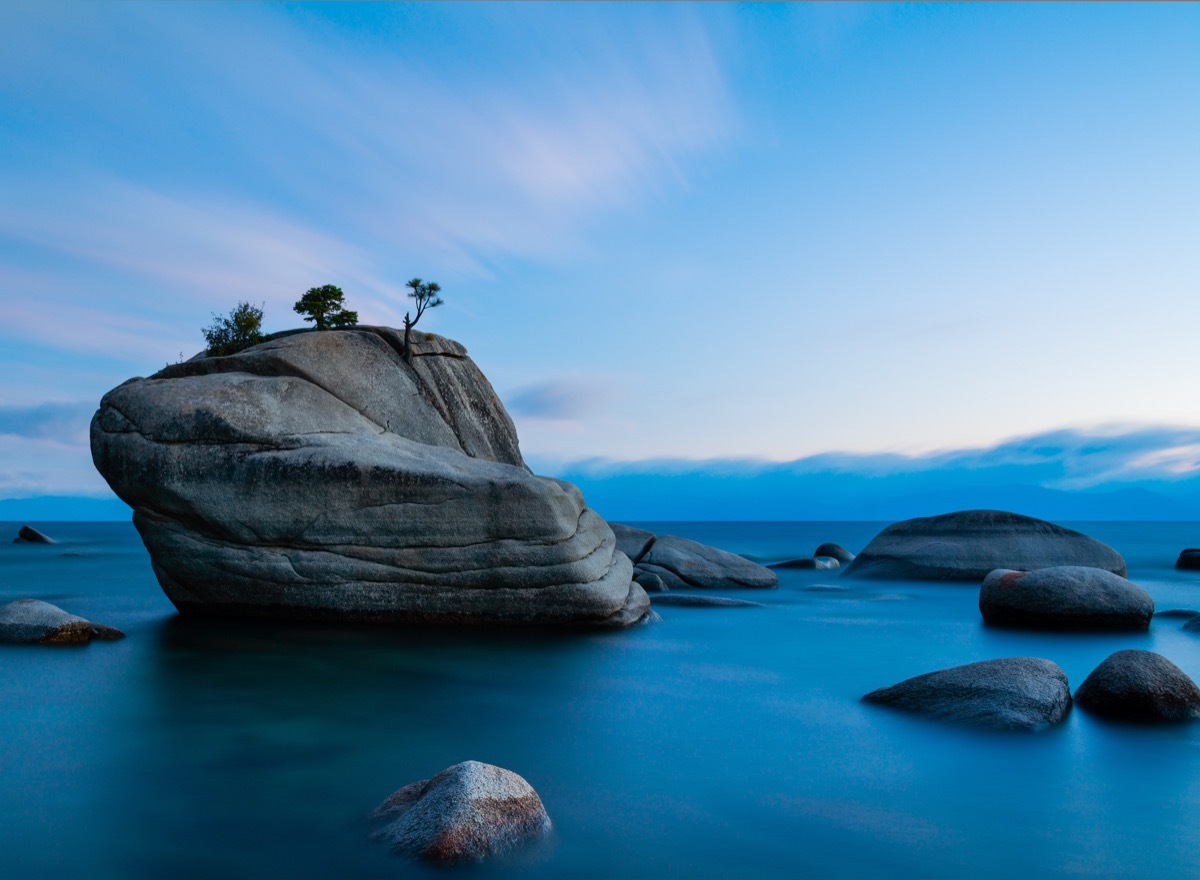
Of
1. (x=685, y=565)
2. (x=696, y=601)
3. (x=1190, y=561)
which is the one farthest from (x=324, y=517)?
(x=1190, y=561)

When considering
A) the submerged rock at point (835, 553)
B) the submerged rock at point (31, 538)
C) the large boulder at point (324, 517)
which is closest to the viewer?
the large boulder at point (324, 517)

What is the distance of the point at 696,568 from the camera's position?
28453mm

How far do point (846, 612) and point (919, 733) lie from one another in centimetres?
1319

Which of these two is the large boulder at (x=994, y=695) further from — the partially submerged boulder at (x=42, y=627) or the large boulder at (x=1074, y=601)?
the partially submerged boulder at (x=42, y=627)

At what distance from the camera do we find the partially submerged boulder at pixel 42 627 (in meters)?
14.9

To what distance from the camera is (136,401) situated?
55.0 ft

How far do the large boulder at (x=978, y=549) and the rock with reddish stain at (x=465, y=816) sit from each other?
87.2 ft

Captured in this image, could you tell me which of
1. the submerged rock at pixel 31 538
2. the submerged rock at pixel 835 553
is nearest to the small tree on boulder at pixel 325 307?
the submerged rock at pixel 835 553

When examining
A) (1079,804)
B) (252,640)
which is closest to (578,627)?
(252,640)

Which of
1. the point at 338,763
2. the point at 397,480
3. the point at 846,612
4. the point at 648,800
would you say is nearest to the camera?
the point at 648,800

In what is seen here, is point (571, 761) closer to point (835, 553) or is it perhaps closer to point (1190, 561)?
point (835, 553)

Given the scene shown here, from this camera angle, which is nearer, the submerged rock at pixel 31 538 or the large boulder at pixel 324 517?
the large boulder at pixel 324 517

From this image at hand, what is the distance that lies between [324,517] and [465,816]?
1054cm

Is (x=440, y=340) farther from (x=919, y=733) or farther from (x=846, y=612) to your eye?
(x=919, y=733)
